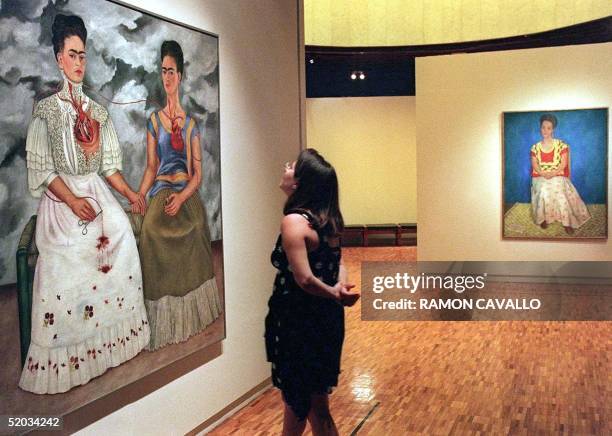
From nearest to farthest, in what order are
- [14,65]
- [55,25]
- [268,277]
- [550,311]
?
[14,65], [55,25], [268,277], [550,311]

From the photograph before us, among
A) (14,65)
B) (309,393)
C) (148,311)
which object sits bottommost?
(309,393)

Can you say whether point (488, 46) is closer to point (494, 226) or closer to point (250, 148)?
point (494, 226)

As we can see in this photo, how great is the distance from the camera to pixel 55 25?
316 centimetres

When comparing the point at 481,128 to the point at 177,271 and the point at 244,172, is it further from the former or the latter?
the point at 177,271

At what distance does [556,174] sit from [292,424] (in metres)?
8.51

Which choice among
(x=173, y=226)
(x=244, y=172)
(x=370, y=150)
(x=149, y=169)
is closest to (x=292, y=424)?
(x=173, y=226)

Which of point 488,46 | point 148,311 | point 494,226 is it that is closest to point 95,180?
point 148,311

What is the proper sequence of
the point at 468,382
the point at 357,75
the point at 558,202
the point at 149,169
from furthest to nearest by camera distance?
the point at 357,75 < the point at 558,202 < the point at 468,382 < the point at 149,169

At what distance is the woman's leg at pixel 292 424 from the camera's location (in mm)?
3404

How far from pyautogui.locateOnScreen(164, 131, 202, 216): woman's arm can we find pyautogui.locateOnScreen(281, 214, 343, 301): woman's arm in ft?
3.99

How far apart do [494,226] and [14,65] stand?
9357 mm


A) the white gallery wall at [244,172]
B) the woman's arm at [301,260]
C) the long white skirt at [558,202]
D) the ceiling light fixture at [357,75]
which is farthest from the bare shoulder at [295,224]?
the ceiling light fixture at [357,75]

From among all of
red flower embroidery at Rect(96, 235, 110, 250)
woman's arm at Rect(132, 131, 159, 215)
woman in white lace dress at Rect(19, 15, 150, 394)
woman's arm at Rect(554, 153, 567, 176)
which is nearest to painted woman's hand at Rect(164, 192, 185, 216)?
woman's arm at Rect(132, 131, 159, 215)

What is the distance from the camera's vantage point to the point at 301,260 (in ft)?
10.3
